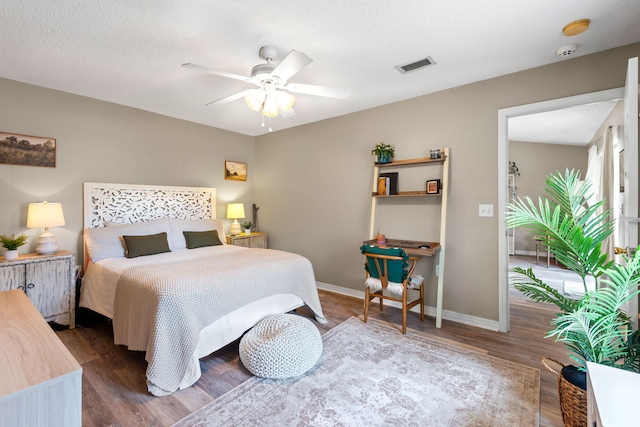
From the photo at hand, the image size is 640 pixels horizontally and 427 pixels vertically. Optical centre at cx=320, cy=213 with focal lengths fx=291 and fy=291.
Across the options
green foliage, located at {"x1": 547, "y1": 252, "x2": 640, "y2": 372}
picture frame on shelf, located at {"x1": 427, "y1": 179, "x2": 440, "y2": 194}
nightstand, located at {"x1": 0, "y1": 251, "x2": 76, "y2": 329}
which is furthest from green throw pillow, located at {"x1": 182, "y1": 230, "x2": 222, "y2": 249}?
green foliage, located at {"x1": 547, "y1": 252, "x2": 640, "y2": 372}

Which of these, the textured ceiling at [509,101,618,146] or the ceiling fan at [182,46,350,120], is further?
the textured ceiling at [509,101,618,146]

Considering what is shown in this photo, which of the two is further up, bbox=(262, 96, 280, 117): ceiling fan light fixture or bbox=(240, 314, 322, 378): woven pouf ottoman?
bbox=(262, 96, 280, 117): ceiling fan light fixture

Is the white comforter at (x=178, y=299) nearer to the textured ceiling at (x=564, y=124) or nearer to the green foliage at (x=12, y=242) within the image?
the green foliage at (x=12, y=242)

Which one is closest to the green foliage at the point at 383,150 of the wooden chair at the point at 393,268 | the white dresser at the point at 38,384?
the wooden chair at the point at 393,268

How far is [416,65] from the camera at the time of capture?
2613mm

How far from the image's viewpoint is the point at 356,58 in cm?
249

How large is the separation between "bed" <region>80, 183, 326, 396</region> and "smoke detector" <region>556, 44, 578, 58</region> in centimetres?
287

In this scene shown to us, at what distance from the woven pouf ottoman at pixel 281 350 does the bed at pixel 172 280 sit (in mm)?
302

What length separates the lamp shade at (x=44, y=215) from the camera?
9.23ft

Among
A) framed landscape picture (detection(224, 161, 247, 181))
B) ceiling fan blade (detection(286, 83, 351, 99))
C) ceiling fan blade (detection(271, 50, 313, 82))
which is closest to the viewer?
ceiling fan blade (detection(271, 50, 313, 82))

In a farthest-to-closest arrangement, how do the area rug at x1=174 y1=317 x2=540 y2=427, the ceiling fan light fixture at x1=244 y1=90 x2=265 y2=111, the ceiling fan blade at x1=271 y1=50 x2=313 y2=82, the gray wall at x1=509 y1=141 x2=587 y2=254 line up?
1. the gray wall at x1=509 y1=141 x2=587 y2=254
2. the ceiling fan light fixture at x1=244 y1=90 x2=265 y2=111
3. the ceiling fan blade at x1=271 y1=50 x2=313 y2=82
4. the area rug at x1=174 y1=317 x2=540 y2=427

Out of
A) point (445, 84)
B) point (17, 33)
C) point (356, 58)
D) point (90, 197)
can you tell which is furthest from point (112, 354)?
point (445, 84)

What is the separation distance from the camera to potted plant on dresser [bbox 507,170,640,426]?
1.44m

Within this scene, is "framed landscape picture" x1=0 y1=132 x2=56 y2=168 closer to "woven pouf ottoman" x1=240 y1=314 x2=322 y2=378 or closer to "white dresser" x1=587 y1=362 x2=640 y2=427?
"woven pouf ottoman" x1=240 y1=314 x2=322 y2=378
